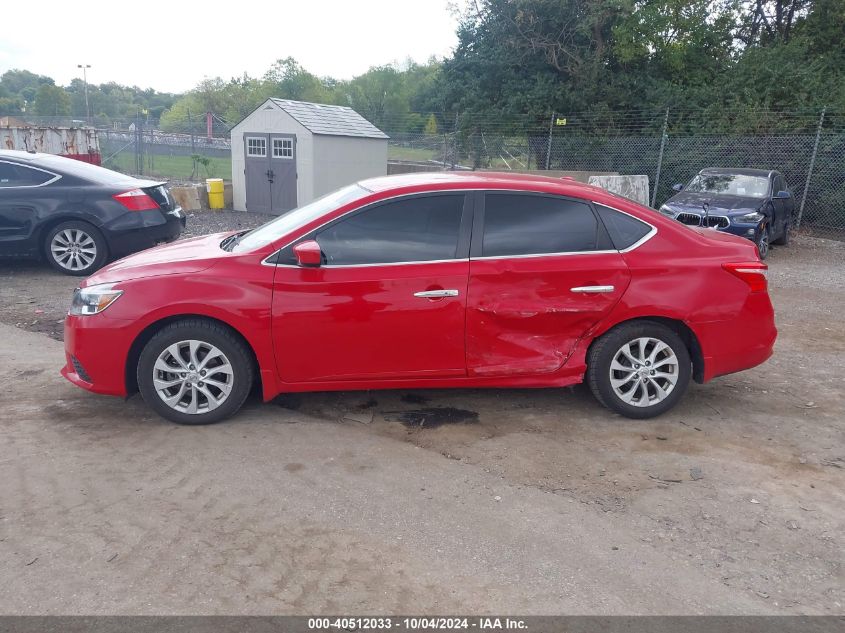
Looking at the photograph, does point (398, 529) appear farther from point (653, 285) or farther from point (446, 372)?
point (653, 285)

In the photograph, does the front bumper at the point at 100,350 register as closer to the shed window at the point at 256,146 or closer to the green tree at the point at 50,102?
the shed window at the point at 256,146

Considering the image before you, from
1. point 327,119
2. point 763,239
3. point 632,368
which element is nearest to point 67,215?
point 632,368

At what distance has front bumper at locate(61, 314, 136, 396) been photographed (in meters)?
4.41

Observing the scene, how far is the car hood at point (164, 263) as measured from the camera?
14.7 ft

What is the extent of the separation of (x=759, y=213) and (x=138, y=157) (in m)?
18.9

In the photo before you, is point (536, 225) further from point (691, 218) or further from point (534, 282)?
point (691, 218)

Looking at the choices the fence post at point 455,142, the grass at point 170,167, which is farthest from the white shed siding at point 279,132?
the grass at point 170,167

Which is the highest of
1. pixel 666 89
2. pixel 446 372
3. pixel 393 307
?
pixel 666 89

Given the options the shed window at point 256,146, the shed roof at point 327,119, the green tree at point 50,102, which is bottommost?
the shed window at point 256,146

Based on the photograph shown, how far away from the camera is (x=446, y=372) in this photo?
180 inches

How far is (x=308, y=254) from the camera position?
4.30 metres

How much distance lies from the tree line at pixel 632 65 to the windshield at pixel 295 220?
15.7 m

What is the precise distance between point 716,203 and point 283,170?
943 cm

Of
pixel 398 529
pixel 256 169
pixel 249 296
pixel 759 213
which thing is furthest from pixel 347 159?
pixel 398 529
